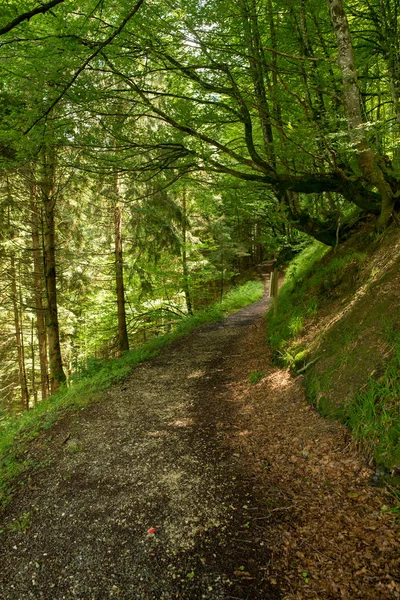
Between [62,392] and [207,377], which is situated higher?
[207,377]

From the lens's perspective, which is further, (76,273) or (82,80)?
(76,273)

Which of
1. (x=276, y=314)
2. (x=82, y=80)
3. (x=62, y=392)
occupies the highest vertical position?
(x=82, y=80)

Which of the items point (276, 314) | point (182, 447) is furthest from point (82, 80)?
point (276, 314)

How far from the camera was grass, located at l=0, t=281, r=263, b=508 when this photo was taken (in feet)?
14.3

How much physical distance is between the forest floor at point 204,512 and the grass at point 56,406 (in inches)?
10.8

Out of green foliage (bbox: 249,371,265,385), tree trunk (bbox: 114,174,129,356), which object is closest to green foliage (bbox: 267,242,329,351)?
green foliage (bbox: 249,371,265,385)

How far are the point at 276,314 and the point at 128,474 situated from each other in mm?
6330

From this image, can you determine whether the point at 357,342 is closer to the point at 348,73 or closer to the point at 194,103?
the point at 348,73

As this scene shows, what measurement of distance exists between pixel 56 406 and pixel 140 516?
3835mm

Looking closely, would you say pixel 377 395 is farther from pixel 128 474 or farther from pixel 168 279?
pixel 168 279

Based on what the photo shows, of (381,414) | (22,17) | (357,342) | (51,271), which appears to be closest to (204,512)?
(381,414)

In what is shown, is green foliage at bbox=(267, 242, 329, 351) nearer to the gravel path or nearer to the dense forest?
the dense forest

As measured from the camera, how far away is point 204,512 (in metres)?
3.04

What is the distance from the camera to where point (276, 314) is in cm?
905
